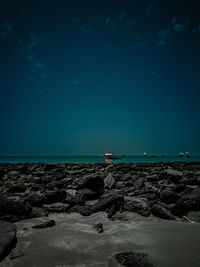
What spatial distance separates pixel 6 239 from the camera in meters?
1.54

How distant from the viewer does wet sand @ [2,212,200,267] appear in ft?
4.39

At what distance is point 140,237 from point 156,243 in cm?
23

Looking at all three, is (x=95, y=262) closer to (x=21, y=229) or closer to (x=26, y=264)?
(x=26, y=264)

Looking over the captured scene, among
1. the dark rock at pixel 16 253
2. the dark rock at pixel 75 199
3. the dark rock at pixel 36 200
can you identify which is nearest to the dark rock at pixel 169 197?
the dark rock at pixel 75 199

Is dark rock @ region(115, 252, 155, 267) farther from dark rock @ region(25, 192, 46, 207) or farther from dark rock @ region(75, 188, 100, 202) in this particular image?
dark rock @ region(25, 192, 46, 207)

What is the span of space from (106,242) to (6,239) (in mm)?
1145

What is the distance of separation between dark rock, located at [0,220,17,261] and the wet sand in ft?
0.31

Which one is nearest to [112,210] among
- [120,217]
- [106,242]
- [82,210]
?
[120,217]

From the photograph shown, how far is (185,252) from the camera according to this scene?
1438 millimetres

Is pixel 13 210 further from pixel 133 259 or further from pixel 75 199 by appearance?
pixel 133 259

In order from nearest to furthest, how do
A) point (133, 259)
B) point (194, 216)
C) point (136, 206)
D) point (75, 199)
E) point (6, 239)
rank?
1. point (133, 259)
2. point (6, 239)
3. point (194, 216)
4. point (136, 206)
5. point (75, 199)

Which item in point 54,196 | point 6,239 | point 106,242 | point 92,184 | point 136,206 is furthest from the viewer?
point 92,184

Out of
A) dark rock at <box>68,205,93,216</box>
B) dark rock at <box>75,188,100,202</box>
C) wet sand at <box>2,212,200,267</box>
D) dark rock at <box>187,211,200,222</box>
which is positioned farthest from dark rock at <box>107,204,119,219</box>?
dark rock at <box>187,211,200,222</box>

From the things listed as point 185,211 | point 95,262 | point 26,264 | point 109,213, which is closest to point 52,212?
point 109,213
